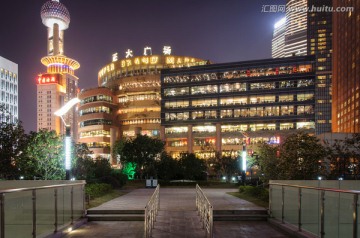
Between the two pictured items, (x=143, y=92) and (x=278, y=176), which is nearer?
(x=278, y=176)

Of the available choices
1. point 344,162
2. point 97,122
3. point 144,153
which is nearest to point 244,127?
point 144,153

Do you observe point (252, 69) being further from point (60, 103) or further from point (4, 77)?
point (60, 103)

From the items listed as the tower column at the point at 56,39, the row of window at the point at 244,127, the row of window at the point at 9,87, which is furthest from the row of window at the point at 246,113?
the tower column at the point at 56,39

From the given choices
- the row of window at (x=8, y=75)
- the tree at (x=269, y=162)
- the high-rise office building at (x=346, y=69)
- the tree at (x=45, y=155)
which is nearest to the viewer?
the tree at (x=45, y=155)

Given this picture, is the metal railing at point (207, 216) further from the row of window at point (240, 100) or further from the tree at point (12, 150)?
the row of window at point (240, 100)

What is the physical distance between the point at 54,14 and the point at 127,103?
85.9m

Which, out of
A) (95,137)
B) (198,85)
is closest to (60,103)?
(95,137)

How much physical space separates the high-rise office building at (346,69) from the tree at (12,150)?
362 ft

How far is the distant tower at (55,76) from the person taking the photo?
16575cm

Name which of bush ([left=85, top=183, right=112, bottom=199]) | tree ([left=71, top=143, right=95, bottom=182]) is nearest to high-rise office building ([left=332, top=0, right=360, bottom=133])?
tree ([left=71, top=143, right=95, bottom=182])

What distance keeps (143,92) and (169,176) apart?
68193mm

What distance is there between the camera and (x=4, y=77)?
431 ft

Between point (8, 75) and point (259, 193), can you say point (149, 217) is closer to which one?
point (259, 193)

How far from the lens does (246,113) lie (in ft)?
324
